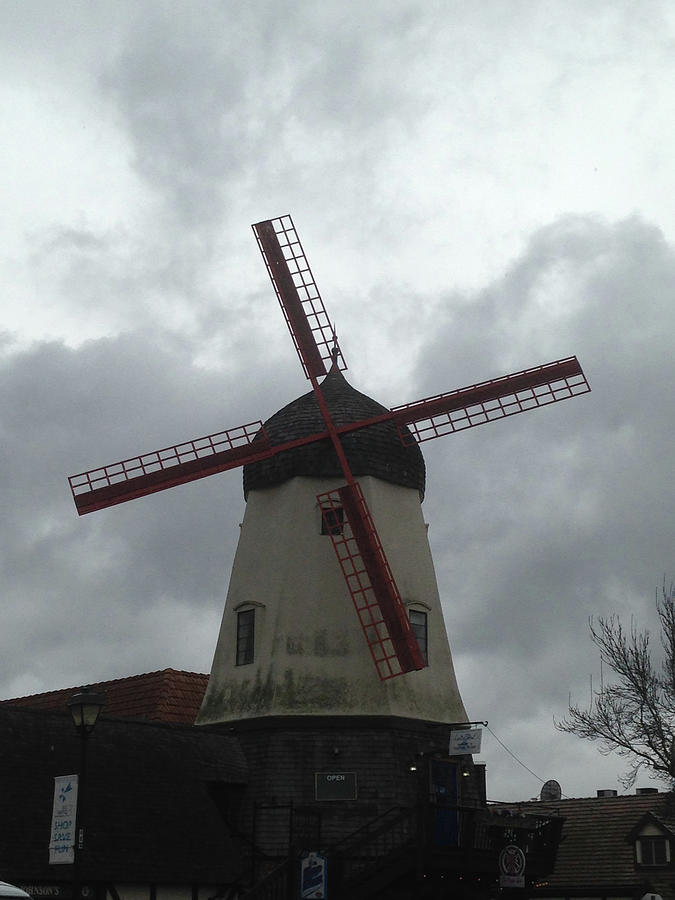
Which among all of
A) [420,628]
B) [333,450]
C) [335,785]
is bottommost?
[335,785]

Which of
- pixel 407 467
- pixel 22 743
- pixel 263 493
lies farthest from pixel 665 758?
pixel 22 743

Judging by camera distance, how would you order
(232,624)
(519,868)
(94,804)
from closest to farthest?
(94,804)
(519,868)
(232,624)

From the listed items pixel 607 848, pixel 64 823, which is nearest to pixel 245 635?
pixel 64 823

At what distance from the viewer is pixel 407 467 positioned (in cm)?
2839

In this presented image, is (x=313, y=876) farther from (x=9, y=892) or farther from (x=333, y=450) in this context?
(x=333, y=450)

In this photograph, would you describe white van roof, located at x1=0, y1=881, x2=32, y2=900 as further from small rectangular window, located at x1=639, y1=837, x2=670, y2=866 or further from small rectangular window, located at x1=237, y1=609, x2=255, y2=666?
small rectangular window, located at x1=639, y1=837, x2=670, y2=866

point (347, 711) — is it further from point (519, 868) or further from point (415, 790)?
point (519, 868)

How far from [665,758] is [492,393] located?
362 inches

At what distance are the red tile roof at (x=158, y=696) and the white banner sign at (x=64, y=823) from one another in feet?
38.3

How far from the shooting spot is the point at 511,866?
24156 mm

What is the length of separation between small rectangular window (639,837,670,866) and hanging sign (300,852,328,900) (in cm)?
1111

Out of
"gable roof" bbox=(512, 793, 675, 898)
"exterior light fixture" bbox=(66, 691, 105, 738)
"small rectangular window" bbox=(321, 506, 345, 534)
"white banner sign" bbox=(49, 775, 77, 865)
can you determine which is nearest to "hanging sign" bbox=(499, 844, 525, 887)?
"gable roof" bbox=(512, 793, 675, 898)

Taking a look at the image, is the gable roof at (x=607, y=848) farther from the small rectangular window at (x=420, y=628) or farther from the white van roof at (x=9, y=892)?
the white van roof at (x=9, y=892)

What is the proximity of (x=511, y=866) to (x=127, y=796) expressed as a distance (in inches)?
314
